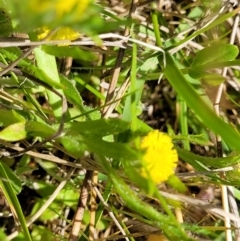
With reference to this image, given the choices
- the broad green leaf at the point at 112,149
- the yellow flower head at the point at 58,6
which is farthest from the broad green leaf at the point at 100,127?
the yellow flower head at the point at 58,6

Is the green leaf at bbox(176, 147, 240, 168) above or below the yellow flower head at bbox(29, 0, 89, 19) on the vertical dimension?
below

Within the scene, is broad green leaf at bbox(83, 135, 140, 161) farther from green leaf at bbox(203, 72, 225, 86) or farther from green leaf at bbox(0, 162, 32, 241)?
green leaf at bbox(203, 72, 225, 86)

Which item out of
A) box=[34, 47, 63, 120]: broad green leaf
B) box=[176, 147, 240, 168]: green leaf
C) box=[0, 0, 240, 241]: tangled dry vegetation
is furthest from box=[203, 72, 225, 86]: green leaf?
box=[34, 47, 63, 120]: broad green leaf

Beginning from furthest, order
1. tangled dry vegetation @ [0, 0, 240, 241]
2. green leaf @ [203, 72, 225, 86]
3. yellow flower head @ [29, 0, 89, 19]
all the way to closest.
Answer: green leaf @ [203, 72, 225, 86] → tangled dry vegetation @ [0, 0, 240, 241] → yellow flower head @ [29, 0, 89, 19]

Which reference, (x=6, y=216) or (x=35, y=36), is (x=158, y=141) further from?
(x=6, y=216)

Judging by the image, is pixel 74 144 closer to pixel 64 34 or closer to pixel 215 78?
pixel 64 34

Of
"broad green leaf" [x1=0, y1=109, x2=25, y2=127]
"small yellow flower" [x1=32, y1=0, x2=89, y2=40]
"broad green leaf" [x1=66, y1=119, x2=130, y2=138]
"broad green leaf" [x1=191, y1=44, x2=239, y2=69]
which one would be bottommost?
"broad green leaf" [x1=0, y1=109, x2=25, y2=127]

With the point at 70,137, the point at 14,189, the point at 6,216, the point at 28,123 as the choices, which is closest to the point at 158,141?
the point at 70,137
